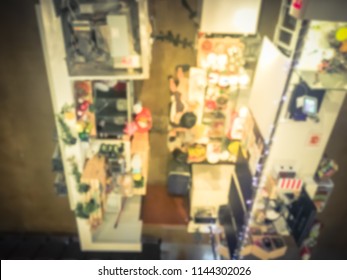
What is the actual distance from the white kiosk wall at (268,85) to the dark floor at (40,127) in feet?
2.49

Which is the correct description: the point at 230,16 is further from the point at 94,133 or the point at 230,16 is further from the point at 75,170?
the point at 75,170

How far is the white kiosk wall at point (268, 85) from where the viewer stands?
225 centimetres

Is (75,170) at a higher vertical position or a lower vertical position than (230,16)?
lower

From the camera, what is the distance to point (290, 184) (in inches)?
117

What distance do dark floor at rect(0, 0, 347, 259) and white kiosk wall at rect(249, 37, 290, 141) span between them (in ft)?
2.49

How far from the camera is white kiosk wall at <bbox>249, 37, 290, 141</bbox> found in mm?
2247

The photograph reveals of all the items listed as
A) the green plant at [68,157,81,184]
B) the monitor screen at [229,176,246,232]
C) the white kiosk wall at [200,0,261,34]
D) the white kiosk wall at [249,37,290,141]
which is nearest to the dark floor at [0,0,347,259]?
the white kiosk wall at [200,0,261,34]

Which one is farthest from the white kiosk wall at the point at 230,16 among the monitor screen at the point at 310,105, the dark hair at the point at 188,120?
the dark hair at the point at 188,120

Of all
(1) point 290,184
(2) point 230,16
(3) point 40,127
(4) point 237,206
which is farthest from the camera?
(3) point 40,127

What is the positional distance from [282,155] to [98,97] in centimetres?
186

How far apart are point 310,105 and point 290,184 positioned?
0.77 meters

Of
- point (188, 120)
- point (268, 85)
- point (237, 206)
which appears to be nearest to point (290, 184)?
point (237, 206)

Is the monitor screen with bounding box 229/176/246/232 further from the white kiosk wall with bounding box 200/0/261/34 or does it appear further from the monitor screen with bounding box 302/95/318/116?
the white kiosk wall with bounding box 200/0/261/34

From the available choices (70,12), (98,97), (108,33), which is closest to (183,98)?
(98,97)
